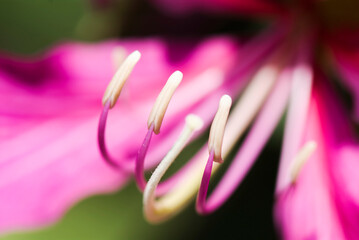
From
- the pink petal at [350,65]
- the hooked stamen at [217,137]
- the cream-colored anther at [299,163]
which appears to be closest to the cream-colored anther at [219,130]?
the hooked stamen at [217,137]

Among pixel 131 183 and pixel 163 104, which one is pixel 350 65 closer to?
pixel 163 104

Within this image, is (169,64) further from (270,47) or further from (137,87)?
(270,47)

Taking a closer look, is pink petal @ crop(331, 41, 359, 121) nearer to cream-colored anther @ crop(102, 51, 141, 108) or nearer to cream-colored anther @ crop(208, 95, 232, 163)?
cream-colored anther @ crop(208, 95, 232, 163)

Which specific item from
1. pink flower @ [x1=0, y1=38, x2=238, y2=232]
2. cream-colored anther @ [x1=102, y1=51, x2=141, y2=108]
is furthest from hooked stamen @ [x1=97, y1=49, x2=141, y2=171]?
pink flower @ [x1=0, y1=38, x2=238, y2=232]

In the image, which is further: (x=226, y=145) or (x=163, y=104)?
(x=226, y=145)

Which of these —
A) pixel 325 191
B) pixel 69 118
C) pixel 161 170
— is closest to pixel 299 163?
pixel 325 191
